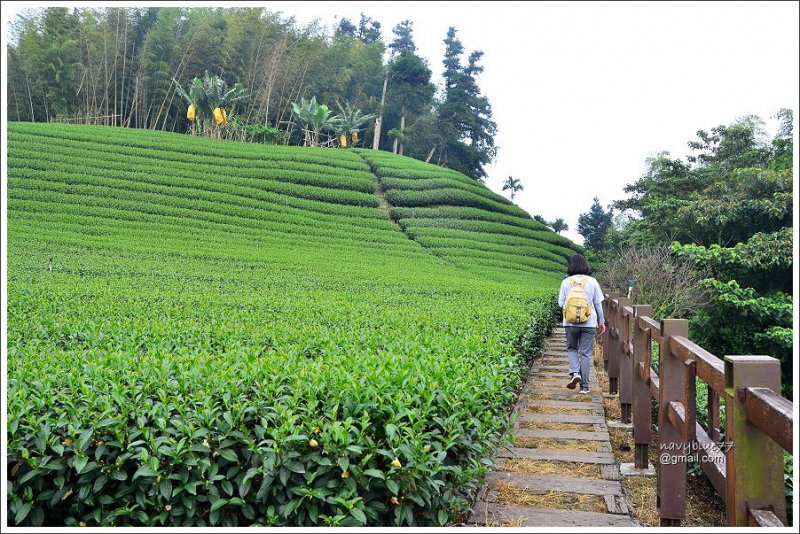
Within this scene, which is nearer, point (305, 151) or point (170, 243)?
point (170, 243)

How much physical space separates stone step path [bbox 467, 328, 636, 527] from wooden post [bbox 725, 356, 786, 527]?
1188 millimetres

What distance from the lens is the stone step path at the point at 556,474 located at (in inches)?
119

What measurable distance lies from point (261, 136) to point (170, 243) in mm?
21411

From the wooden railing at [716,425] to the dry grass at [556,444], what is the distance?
1.26 ft

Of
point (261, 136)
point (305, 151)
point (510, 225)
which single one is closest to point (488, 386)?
point (510, 225)

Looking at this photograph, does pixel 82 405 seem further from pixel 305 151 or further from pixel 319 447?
pixel 305 151

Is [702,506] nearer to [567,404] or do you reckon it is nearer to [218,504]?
[567,404]

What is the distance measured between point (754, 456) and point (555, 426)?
2.91m

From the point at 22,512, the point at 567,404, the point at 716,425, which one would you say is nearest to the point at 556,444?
the point at 567,404

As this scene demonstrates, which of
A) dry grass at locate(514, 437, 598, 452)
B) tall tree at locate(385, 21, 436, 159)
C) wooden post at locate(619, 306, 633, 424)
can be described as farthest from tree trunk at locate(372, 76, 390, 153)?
dry grass at locate(514, 437, 598, 452)

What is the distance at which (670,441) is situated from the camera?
9.72 feet

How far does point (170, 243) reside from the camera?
1794cm

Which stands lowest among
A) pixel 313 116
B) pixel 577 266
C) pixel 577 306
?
pixel 577 306

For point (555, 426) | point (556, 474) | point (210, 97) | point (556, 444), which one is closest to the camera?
point (556, 474)
